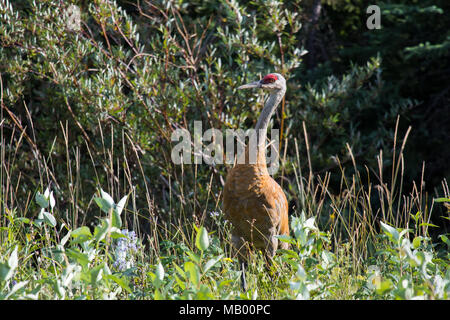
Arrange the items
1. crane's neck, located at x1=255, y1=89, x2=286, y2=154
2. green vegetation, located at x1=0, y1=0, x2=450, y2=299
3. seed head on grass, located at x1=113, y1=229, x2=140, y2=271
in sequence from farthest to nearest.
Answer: green vegetation, located at x1=0, y1=0, x2=450, y2=299, crane's neck, located at x1=255, y1=89, x2=286, y2=154, seed head on grass, located at x1=113, y1=229, x2=140, y2=271

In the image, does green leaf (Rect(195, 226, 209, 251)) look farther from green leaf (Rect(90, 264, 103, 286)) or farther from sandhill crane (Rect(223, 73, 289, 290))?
sandhill crane (Rect(223, 73, 289, 290))

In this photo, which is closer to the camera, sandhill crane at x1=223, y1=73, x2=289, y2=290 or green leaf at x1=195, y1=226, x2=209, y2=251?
green leaf at x1=195, y1=226, x2=209, y2=251

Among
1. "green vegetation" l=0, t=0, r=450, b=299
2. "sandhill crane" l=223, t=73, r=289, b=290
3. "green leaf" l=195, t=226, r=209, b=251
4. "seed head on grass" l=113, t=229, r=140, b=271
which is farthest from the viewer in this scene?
"green vegetation" l=0, t=0, r=450, b=299

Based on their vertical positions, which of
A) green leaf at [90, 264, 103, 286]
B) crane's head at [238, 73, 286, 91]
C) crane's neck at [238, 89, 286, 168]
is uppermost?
crane's head at [238, 73, 286, 91]

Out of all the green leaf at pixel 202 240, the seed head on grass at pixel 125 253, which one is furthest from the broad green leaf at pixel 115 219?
the seed head on grass at pixel 125 253

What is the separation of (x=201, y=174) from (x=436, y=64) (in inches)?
123

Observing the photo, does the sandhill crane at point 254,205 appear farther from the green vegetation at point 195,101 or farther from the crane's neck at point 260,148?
the green vegetation at point 195,101

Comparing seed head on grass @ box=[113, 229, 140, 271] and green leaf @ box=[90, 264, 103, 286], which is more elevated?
green leaf @ box=[90, 264, 103, 286]

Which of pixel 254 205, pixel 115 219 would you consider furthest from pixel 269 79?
pixel 115 219

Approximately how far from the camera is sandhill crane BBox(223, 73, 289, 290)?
11.8ft

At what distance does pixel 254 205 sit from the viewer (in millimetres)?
3602

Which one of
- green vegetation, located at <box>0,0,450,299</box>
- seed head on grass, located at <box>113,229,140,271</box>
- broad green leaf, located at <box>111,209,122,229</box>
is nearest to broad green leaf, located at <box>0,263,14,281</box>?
broad green leaf, located at <box>111,209,122,229</box>

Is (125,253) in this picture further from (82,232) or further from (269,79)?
(269,79)
